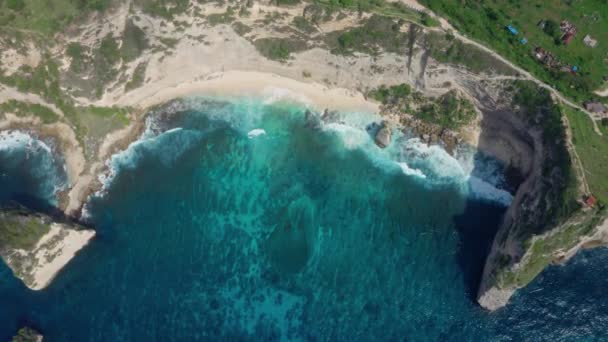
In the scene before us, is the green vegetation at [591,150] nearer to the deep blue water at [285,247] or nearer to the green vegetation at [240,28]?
the deep blue water at [285,247]

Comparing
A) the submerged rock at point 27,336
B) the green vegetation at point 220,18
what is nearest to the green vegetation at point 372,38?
the green vegetation at point 220,18

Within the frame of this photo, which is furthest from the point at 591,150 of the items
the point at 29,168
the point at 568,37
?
the point at 29,168

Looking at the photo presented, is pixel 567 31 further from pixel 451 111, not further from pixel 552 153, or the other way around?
pixel 451 111

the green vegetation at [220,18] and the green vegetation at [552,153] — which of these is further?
the green vegetation at [220,18]

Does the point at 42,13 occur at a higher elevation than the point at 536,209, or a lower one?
higher

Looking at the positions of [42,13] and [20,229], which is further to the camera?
[42,13]

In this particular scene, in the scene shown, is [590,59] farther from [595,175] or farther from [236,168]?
[236,168]
